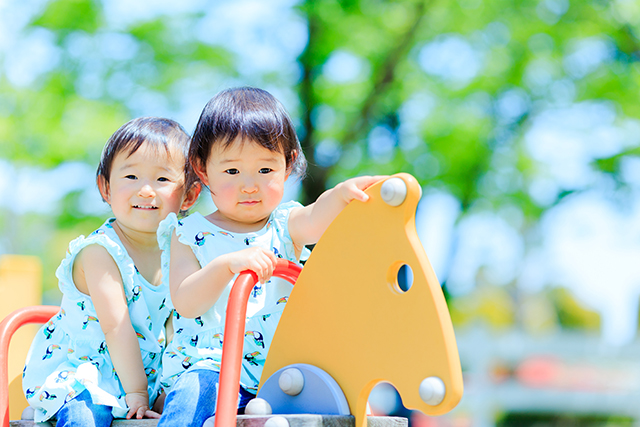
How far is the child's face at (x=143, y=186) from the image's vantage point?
189cm

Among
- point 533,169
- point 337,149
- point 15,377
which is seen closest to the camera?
point 15,377

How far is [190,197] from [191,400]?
0.74 meters

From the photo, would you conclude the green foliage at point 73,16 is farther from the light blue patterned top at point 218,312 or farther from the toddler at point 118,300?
the light blue patterned top at point 218,312

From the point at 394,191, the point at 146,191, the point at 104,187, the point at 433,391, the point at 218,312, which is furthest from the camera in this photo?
the point at 104,187

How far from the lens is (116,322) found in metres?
1.74

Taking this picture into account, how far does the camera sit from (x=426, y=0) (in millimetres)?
6492

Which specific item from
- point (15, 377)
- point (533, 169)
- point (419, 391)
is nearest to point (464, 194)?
point (533, 169)

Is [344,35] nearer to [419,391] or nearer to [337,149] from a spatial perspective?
[337,149]

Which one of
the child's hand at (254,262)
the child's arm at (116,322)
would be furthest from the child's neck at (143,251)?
the child's hand at (254,262)

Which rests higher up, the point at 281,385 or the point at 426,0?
the point at 426,0

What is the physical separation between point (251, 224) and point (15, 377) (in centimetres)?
110

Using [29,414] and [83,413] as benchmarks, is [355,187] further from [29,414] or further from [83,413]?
[29,414]

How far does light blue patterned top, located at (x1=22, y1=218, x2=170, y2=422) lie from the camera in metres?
1.69

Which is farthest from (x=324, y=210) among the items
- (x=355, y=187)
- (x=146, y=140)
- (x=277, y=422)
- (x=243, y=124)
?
(x=146, y=140)
